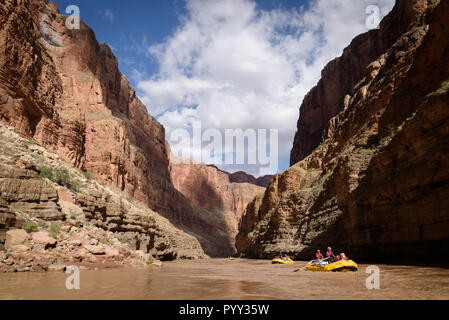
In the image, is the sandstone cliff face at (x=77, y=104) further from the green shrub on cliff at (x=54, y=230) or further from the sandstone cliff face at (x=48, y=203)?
the green shrub on cliff at (x=54, y=230)

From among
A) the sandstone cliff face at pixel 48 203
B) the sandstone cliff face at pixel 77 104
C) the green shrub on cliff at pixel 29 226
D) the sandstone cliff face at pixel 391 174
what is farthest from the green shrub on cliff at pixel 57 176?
the sandstone cliff face at pixel 391 174

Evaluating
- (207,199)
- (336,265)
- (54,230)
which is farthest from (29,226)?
(207,199)

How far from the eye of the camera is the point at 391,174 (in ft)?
53.0

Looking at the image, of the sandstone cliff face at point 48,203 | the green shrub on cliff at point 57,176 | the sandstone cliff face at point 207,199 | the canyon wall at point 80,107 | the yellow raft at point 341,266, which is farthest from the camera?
the sandstone cliff face at point 207,199

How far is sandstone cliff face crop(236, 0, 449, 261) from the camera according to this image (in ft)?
41.6

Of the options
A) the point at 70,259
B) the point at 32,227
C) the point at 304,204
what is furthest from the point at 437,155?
the point at 304,204

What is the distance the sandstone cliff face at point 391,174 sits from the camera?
41.6 ft

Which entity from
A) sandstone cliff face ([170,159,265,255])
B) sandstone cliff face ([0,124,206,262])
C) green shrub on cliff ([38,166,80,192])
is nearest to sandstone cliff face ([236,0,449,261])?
sandstone cliff face ([0,124,206,262])

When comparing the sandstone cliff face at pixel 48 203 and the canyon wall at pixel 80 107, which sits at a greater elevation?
the canyon wall at pixel 80 107

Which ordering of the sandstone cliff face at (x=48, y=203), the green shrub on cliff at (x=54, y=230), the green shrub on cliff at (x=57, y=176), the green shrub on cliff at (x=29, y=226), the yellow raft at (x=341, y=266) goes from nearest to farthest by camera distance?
the green shrub on cliff at (x=29, y=226) < the green shrub on cliff at (x=54, y=230) < the sandstone cliff face at (x=48, y=203) < the yellow raft at (x=341, y=266) < the green shrub on cliff at (x=57, y=176)

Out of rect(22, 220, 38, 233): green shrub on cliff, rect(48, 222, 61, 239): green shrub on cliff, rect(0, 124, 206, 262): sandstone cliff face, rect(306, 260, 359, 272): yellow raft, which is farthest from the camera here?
rect(306, 260, 359, 272): yellow raft

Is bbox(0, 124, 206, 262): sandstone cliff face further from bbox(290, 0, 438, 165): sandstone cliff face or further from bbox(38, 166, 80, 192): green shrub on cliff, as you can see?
bbox(290, 0, 438, 165): sandstone cliff face

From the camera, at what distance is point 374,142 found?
24.0 metres

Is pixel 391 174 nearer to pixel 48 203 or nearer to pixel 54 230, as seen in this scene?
pixel 54 230
